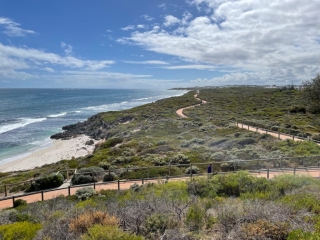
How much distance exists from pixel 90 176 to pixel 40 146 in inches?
943

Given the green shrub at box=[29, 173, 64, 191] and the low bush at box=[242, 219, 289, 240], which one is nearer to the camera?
the low bush at box=[242, 219, 289, 240]

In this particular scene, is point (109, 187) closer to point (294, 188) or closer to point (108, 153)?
point (294, 188)

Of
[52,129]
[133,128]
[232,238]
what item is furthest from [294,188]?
[52,129]

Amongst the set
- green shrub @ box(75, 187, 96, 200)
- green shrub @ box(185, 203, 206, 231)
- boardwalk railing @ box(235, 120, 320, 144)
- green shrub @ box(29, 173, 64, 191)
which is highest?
green shrub @ box(185, 203, 206, 231)

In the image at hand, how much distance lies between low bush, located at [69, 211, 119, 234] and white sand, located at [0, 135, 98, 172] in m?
21.5

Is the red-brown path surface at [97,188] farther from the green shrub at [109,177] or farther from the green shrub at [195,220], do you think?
the green shrub at [195,220]

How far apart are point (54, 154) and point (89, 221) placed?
89.0ft

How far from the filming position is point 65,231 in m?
5.49

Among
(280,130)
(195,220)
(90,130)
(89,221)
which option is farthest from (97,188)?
(90,130)

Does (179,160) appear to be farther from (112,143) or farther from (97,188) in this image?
(112,143)

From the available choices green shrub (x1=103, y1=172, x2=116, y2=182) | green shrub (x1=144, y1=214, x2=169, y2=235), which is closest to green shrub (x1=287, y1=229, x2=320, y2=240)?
green shrub (x1=144, y1=214, x2=169, y2=235)

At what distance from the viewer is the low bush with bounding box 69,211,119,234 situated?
5.68 m

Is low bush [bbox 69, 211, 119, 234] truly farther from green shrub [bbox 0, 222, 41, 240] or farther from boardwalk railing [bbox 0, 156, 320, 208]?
boardwalk railing [bbox 0, 156, 320, 208]

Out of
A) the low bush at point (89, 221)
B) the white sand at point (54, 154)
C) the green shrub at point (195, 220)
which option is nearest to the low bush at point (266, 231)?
the green shrub at point (195, 220)
